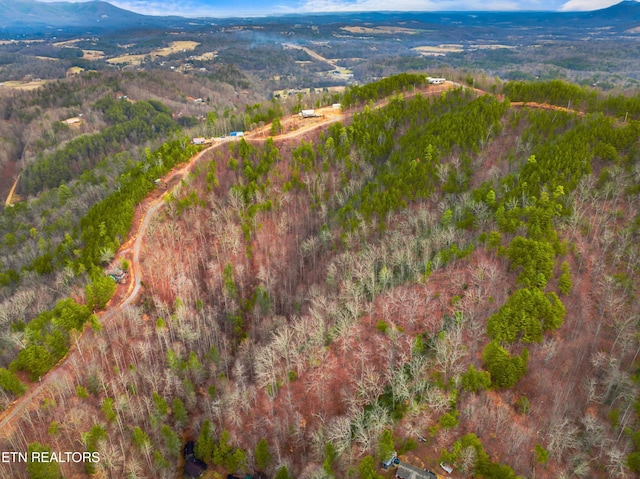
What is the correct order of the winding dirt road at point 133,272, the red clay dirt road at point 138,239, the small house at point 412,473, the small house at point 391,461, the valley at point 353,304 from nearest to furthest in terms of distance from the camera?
the small house at point 412,473 < the small house at point 391,461 < the valley at point 353,304 < the winding dirt road at point 133,272 < the red clay dirt road at point 138,239

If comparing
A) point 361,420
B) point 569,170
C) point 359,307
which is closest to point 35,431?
point 361,420

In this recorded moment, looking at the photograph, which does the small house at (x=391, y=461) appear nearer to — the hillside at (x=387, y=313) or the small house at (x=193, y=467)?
the hillside at (x=387, y=313)

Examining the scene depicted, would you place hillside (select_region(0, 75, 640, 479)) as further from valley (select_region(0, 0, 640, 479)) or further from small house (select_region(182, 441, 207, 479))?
small house (select_region(182, 441, 207, 479))

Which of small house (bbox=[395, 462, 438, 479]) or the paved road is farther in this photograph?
the paved road

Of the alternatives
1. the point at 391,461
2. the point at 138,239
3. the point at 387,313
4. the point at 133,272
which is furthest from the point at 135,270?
the point at 391,461

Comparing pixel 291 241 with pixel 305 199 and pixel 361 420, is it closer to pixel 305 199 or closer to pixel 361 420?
pixel 305 199

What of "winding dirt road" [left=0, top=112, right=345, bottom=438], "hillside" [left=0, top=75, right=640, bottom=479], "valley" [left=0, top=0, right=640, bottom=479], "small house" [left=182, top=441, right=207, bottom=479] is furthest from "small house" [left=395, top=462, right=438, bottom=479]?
"winding dirt road" [left=0, top=112, right=345, bottom=438]

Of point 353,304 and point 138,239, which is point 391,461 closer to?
point 353,304

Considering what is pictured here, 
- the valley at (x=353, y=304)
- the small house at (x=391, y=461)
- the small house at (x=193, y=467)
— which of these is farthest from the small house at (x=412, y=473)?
the small house at (x=193, y=467)
